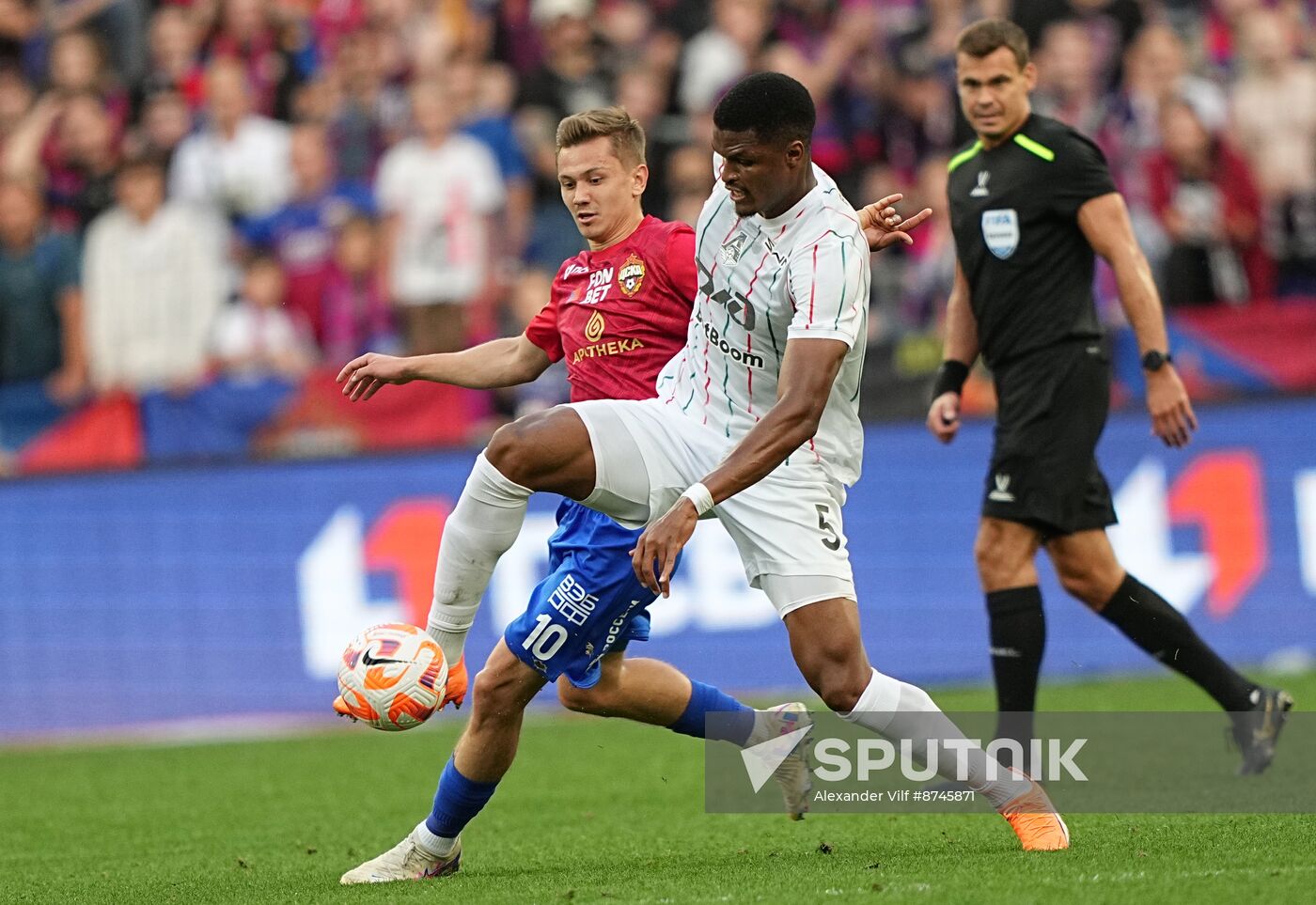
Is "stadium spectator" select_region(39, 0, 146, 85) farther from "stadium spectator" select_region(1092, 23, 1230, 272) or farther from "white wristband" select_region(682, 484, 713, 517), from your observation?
"white wristband" select_region(682, 484, 713, 517)

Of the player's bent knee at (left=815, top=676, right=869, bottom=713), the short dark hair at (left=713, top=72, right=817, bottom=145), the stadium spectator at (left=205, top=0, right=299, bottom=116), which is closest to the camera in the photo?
the short dark hair at (left=713, top=72, right=817, bottom=145)

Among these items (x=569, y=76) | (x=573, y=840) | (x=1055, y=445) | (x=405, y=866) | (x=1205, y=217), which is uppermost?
(x=569, y=76)

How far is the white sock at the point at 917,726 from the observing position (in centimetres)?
509

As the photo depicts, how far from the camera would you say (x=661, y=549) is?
4.63 meters

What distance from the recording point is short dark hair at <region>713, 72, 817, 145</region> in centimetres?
487

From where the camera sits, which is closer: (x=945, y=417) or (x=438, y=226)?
(x=945, y=417)

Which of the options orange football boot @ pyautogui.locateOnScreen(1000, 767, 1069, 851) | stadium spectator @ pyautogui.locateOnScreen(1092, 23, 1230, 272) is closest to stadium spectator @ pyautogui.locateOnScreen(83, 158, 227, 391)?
stadium spectator @ pyautogui.locateOnScreen(1092, 23, 1230, 272)

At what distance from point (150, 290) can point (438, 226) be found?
7.14 feet

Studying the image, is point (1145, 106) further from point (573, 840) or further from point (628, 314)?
point (573, 840)

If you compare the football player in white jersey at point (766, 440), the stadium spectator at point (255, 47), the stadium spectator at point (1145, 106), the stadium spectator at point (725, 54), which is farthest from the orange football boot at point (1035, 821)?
the stadium spectator at point (255, 47)

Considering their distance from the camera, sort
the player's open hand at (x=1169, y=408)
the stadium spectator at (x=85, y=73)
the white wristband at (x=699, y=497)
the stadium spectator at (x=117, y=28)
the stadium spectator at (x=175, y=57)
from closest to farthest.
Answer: the white wristband at (x=699, y=497)
the player's open hand at (x=1169, y=408)
the stadium spectator at (x=175, y=57)
the stadium spectator at (x=85, y=73)
the stadium spectator at (x=117, y=28)

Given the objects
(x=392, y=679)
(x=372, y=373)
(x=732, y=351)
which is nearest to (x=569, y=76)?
(x=372, y=373)

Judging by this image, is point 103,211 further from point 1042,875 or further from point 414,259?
point 1042,875

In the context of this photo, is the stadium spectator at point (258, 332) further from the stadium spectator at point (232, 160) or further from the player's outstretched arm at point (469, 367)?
the player's outstretched arm at point (469, 367)
